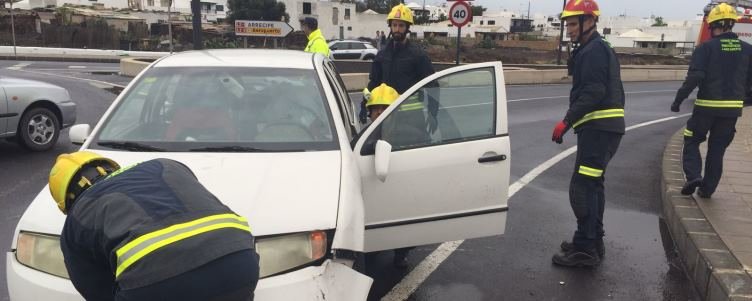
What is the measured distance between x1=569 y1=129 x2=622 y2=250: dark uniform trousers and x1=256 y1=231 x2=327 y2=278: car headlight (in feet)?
7.77

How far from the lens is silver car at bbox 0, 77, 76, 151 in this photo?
7.11 metres

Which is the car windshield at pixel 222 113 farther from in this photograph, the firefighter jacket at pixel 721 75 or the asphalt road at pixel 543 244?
the firefighter jacket at pixel 721 75

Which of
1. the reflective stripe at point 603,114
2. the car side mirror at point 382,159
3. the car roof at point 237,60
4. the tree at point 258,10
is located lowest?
the car side mirror at point 382,159

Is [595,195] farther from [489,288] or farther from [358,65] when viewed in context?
[358,65]

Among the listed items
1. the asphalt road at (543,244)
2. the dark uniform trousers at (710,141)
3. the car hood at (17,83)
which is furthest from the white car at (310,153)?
the car hood at (17,83)

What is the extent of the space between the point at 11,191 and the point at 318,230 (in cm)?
477

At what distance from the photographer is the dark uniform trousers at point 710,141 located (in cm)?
517

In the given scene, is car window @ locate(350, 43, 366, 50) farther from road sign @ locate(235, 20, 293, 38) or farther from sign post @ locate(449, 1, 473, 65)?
road sign @ locate(235, 20, 293, 38)

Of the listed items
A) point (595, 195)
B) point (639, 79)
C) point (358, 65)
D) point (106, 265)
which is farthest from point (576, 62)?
point (639, 79)

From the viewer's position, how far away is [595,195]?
4.23m

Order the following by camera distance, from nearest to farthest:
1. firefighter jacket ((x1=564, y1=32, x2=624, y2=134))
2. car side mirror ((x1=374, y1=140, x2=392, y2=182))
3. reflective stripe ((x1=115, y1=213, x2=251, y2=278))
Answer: reflective stripe ((x1=115, y1=213, x2=251, y2=278)) < car side mirror ((x1=374, y1=140, x2=392, y2=182)) < firefighter jacket ((x1=564, y1=32, x2=624, y2=134))

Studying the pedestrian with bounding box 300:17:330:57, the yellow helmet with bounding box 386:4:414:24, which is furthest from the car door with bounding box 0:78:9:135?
the yellow helmet with bounding box 386:4:414:24

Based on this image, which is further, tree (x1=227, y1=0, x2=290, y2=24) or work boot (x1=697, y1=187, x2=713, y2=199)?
tree (x1=227, y1=0, x2=290, y2=24)

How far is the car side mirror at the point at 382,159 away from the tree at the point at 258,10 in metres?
68.1
